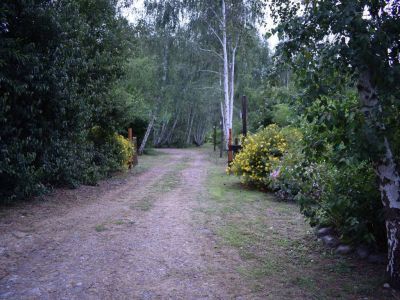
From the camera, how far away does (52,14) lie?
6793 mm

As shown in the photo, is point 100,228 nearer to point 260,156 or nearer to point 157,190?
point 157,190

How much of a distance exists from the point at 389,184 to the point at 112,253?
3.19 metres

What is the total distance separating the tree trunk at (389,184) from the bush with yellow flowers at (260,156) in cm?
574

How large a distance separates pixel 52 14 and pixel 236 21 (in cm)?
1537

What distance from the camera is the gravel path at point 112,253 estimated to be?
3586 millimetres

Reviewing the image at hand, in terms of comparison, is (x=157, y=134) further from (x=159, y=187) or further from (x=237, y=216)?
(x=237, y=216)

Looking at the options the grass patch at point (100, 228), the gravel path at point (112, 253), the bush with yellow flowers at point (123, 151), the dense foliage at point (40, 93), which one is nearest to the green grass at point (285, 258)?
the gravel path at point (112, 253)

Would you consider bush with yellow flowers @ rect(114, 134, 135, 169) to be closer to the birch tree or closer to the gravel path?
the gravel path

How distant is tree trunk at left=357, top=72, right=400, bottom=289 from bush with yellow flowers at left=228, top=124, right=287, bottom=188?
5.74m

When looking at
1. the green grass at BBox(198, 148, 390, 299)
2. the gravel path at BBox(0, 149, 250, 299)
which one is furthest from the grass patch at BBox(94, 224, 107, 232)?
the green grass at BBox(198, 148, 390, 299)

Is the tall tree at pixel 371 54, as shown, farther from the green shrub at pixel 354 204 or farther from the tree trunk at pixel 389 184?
the green shrub at pixel 354 204

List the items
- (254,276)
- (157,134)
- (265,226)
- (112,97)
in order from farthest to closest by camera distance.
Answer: (157,134) < (112,97) < (265,226) < (254,276)

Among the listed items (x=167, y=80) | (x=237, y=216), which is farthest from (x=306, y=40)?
(x=167, y=80)

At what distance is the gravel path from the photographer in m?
3.59
